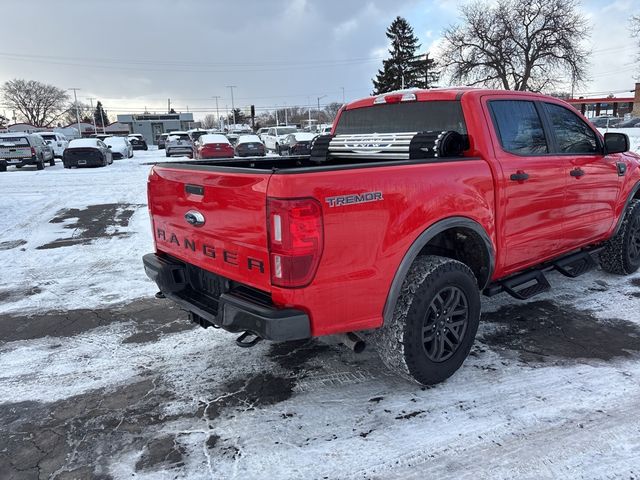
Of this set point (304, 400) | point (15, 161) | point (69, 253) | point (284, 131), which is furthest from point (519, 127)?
point (284, 131)

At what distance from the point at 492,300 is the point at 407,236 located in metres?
2.54

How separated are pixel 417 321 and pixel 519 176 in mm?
1506

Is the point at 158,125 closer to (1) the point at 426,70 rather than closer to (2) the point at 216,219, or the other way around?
(1) the point at 426,70

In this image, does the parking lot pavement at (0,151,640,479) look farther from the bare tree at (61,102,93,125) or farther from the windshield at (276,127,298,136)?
the bare tree at (61,102,93,125)

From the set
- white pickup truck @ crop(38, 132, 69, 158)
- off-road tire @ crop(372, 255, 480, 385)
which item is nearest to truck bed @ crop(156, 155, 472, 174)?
off-road tire @ crop(372, 255, 480, 385)

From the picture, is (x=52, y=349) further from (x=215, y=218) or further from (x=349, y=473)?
(x=349, y=473)

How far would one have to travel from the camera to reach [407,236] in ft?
9.85

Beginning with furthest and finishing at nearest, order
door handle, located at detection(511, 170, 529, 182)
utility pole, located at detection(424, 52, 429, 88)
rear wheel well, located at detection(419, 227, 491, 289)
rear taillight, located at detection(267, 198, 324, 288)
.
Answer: utility pole, located at detection(424, 52, 429, 88)
door handle, located at detection(511, 170, 529, 182)
rear wheel well, located at detection(419, 227, 491, 289)
rear taillight, located at detection(267, 198, 324, 288)

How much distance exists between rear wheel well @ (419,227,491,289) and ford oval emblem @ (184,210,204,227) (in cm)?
157

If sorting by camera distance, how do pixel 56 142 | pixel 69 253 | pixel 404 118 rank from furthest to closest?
pixel 56 142, pixel 69 253, pixel 404 118

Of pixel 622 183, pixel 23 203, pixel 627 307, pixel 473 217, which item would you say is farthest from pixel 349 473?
pixel 23 203

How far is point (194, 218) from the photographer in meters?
3.22

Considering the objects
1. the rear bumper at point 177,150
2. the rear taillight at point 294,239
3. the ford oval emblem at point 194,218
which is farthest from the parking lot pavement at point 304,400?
the rear bumper at point 177,150

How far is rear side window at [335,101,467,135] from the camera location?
12.8 feet
